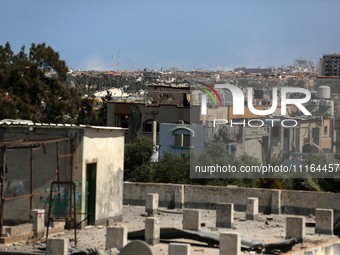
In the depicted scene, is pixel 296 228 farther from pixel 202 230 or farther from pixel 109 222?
pixel 109 222

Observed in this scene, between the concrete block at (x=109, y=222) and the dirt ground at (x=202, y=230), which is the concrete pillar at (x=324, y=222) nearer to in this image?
the dirt ground at (x=202, y=230)

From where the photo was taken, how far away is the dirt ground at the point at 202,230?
51.7 feet

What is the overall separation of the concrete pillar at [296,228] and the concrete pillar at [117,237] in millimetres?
4317

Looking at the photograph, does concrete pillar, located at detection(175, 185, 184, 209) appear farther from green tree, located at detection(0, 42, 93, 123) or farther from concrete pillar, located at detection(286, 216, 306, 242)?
green tree, located at detection(0, 42, 93, 123)

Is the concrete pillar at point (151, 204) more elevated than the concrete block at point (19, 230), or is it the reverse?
the concrete pillar at point (151, 204)

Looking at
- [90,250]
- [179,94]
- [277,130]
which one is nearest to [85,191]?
[90,250]

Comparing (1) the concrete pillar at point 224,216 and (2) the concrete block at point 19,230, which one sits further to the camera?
(1) the concrete pillar at point 224,216

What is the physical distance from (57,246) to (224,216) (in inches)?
249

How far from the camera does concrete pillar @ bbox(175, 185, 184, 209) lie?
22.2m

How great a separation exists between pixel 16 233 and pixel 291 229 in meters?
6.40

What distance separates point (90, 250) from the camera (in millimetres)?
14227

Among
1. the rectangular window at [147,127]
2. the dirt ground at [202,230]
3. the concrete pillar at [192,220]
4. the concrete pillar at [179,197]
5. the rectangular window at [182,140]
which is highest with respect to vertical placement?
the rectangular window at [147,127]

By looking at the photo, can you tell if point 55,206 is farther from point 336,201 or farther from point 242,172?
point 242,172
